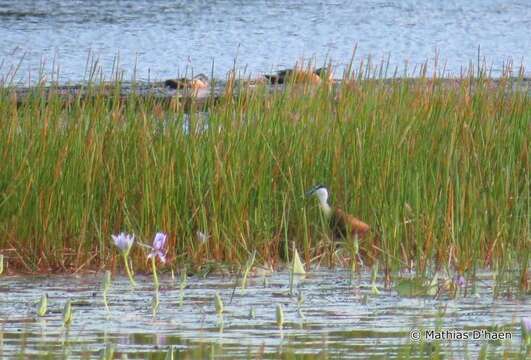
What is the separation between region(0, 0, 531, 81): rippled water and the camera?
1802cm

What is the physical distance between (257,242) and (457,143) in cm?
112

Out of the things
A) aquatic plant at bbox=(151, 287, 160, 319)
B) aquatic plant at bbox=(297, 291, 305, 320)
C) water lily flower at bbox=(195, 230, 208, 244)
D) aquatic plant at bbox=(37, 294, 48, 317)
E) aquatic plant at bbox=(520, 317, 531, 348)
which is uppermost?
aquatic plant at bbox=(520, 317, 531, 348)

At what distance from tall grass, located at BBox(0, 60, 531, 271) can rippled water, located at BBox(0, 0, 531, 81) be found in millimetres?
8467

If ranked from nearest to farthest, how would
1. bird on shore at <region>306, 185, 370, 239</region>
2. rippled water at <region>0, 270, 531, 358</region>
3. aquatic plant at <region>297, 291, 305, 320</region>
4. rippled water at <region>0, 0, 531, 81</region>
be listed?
rippled water at <region>0, 270, 531, 358</region>
aquatic plant at <region>297, 291, 305, 320</region>
bird on shore at <region>306, 185, 370, 239</region>
rippled water at <region>0, 0, 531, 81</region>

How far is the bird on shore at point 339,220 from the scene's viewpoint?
590cm

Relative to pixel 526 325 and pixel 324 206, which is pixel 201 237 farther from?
pixel 526 325

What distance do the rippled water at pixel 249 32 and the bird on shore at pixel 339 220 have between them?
29.5ft

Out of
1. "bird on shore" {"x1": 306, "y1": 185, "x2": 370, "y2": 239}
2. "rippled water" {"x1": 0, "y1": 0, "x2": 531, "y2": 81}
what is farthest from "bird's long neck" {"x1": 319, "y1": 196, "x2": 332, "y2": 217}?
"rippled water" {"x1": 0, "y1": 0, "x2": 531, "y2": 81}

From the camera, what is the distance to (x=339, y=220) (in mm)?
5988

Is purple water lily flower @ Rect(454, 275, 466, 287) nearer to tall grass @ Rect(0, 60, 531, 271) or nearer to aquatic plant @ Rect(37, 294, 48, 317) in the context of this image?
tall grass @ Rect(0, 60, 531, 271)

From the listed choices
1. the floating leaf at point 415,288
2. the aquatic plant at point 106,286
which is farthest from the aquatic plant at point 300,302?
the aquatic plant at point 106,286

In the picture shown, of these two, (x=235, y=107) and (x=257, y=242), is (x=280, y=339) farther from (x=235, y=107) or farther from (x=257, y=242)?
(x=235, y=107)

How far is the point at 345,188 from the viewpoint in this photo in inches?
244

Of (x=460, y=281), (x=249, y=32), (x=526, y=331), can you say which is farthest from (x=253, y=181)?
(x=249, y=32)
